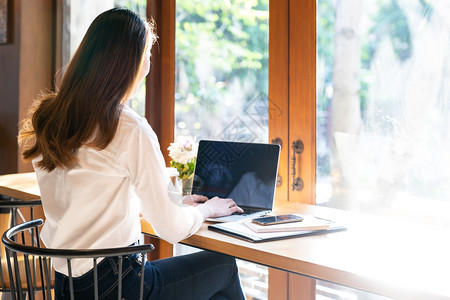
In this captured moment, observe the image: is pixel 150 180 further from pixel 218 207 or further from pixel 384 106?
pixel 384 106

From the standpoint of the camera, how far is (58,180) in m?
1.38

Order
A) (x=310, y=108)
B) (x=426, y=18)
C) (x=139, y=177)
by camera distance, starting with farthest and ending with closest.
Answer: (x=310, y=108), (x=426, y=18), (x=139, y=177)

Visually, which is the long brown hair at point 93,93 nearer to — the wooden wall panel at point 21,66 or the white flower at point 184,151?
the white flower at point 184,151

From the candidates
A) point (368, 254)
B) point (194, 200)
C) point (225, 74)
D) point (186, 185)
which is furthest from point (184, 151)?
point (368, 254)

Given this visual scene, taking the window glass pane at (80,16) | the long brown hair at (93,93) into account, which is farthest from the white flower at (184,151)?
the window glass pane at (80,16)

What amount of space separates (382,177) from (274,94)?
2.02 feet

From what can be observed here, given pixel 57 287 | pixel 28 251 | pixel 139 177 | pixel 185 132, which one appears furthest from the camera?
pixel 185 132

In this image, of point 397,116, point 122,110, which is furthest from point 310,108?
point 122,110

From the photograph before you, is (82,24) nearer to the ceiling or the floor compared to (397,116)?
nearer to the ceiling

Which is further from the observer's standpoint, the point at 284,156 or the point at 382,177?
the point at 284,156

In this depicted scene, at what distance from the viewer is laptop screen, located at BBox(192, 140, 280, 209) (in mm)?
1795

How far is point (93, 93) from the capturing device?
4.42 ft

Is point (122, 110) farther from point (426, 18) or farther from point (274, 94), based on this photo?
point (426, 18)

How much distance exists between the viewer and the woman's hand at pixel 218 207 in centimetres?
161
